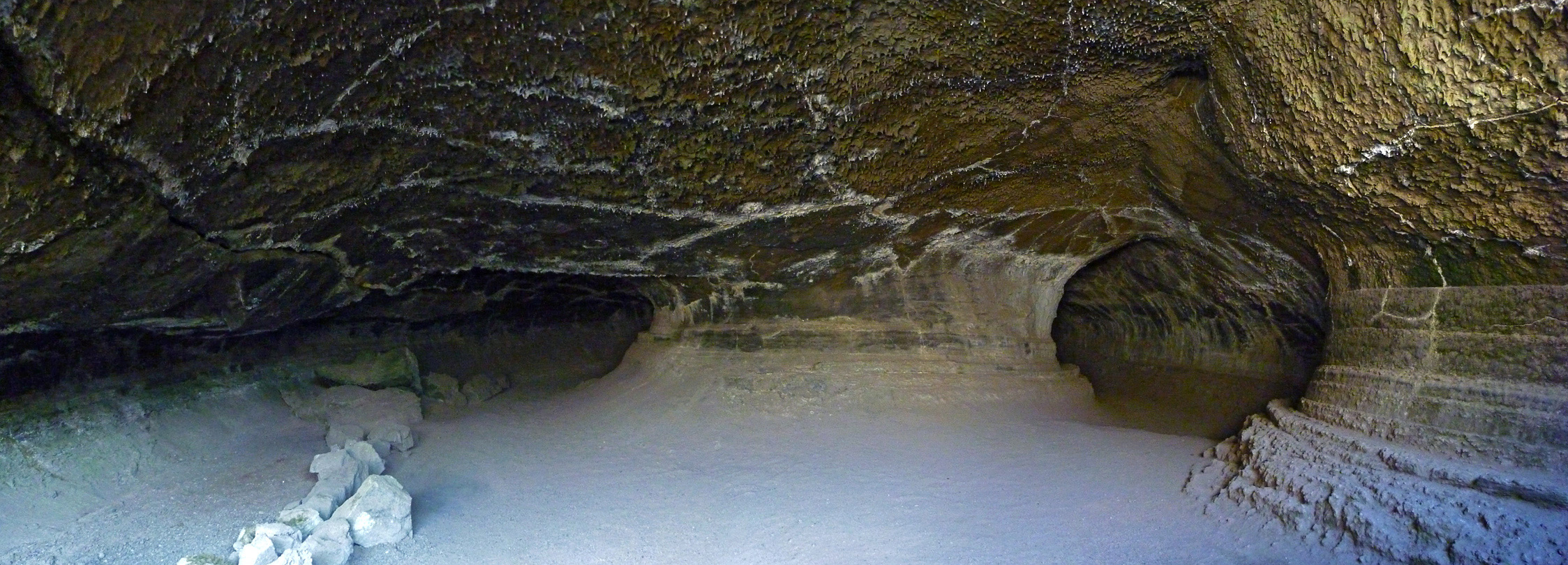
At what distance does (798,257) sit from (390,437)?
10.8ft

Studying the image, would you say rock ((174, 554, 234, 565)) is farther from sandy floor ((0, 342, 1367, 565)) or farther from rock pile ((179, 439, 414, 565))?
sandy floor ((0, 342, 1367, 565))

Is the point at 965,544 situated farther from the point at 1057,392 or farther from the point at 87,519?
the point at 87,519

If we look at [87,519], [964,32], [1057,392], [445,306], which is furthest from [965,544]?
[445,306]

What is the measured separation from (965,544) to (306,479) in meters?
3.92

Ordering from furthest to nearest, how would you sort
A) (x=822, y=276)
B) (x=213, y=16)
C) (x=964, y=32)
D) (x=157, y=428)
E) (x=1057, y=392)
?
(x=1057, y=392) < (x=822, y=276) < (x=157, y=428) < (x=964, y=32) < (x=213, y=16)

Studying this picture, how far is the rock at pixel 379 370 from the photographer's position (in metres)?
7.32

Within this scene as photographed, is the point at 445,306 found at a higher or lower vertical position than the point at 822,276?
lower

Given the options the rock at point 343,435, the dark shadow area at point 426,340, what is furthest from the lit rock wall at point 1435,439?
the dark shadow area at point 426,340

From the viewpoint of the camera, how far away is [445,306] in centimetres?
805

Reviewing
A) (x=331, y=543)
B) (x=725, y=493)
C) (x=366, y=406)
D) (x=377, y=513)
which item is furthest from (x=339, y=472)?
(x=366, y=406)

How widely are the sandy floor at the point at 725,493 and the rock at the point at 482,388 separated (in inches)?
69.1

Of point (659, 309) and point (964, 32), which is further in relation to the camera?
→ point (659, 309)

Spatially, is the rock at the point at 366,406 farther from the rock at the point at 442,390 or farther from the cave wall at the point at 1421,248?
the cave wall at the point at 1421,248

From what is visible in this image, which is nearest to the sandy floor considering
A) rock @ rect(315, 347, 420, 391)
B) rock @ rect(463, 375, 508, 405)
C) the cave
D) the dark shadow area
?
the cave
